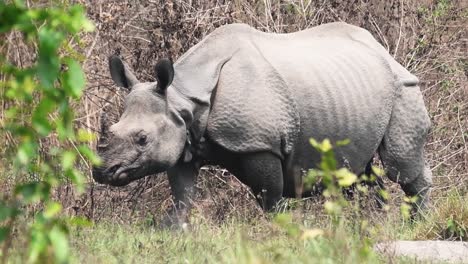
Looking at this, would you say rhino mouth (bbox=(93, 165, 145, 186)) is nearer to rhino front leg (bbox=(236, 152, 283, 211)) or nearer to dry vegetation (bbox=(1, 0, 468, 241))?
dry vegetation (bbox=(1, 0, 468, 241))

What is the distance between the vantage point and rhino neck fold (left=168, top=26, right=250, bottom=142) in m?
7.93

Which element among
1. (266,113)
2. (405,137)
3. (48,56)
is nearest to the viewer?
(48,56)

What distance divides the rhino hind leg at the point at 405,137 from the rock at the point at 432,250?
2009 millimetres

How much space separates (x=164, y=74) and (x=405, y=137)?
212cm

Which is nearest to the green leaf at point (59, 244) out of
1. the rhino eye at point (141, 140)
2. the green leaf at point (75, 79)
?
the green leaf at point (75, 79)

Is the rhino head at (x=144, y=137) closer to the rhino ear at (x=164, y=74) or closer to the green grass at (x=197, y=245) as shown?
the rhino ear at (x=164, y=74)

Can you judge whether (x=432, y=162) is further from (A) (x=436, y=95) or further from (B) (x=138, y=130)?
(B) (x=138, y=130)

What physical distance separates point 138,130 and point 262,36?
4.59 ft

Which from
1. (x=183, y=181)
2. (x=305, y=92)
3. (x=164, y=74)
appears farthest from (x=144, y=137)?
(x=305, y=92)

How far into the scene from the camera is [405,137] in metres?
8.93

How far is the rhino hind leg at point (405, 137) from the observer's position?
892 centimetres

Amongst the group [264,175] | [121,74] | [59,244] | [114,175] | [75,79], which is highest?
[75,79]

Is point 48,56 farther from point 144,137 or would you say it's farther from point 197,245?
point 144,137

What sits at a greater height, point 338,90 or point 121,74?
point 121,74
